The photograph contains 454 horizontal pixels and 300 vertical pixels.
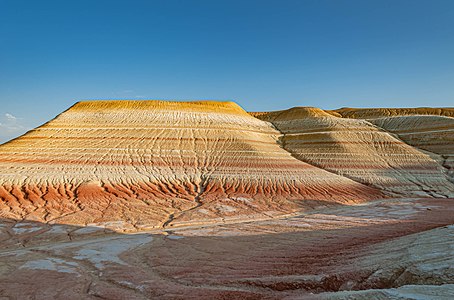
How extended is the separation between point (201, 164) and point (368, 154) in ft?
66.7

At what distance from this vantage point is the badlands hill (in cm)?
2427

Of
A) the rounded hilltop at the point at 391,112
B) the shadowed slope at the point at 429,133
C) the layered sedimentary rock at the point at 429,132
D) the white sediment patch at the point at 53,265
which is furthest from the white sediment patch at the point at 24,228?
the rounded hilltop at the point at 391,112

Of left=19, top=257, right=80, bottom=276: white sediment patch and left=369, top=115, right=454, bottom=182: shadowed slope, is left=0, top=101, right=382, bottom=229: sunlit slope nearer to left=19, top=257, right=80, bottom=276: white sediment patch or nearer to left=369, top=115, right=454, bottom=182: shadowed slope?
left=19, top=257, right=80, bottom=276: white sediment patch

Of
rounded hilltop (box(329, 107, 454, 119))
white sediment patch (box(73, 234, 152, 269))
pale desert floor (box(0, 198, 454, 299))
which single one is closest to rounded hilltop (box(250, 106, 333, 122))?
rounded hilltop (box(329, 107, 454, 119))

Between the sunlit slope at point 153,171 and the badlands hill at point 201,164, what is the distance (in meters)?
0.11

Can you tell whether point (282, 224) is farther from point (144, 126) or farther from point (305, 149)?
point (144, 126)

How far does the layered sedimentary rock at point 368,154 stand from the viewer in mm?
34000

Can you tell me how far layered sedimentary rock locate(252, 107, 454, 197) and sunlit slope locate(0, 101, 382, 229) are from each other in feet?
9.59

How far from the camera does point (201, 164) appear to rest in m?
35.9

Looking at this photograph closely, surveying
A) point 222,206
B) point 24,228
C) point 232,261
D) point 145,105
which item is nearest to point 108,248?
point 232,261

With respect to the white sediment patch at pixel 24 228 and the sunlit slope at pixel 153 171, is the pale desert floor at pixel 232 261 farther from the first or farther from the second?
the sunlit slope at pixel 153 171

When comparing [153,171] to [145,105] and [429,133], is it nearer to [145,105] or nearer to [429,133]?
[145,105]

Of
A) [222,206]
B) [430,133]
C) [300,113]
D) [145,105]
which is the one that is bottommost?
[222,206]

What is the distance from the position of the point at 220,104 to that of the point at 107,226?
124 ft
